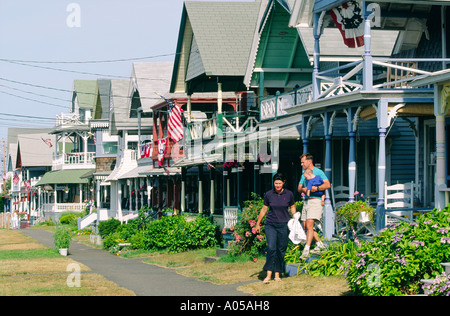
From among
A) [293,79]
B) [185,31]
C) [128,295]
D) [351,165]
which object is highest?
[185,31]

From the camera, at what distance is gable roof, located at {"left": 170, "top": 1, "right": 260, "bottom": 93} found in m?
28.0

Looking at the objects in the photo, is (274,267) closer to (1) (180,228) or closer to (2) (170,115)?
(1) (180,228)

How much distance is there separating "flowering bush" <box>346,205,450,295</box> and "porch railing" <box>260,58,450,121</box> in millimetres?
4961

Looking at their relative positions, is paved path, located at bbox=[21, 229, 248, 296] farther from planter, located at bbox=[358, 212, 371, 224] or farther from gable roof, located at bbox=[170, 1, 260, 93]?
gable roof, located at bbox=[170, 1, 260, 93]

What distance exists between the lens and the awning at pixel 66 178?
202 feet

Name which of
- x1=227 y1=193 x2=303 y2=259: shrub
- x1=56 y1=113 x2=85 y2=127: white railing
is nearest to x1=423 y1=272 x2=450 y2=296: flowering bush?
x1=227 y1=193 x2=303 y2=259: shrub

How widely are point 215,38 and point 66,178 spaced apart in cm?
3625

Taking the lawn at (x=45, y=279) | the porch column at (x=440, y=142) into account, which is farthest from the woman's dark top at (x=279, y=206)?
the lawn at (x=45, y=279)

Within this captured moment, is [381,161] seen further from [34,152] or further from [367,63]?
[34,152]

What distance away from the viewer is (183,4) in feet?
98.9
